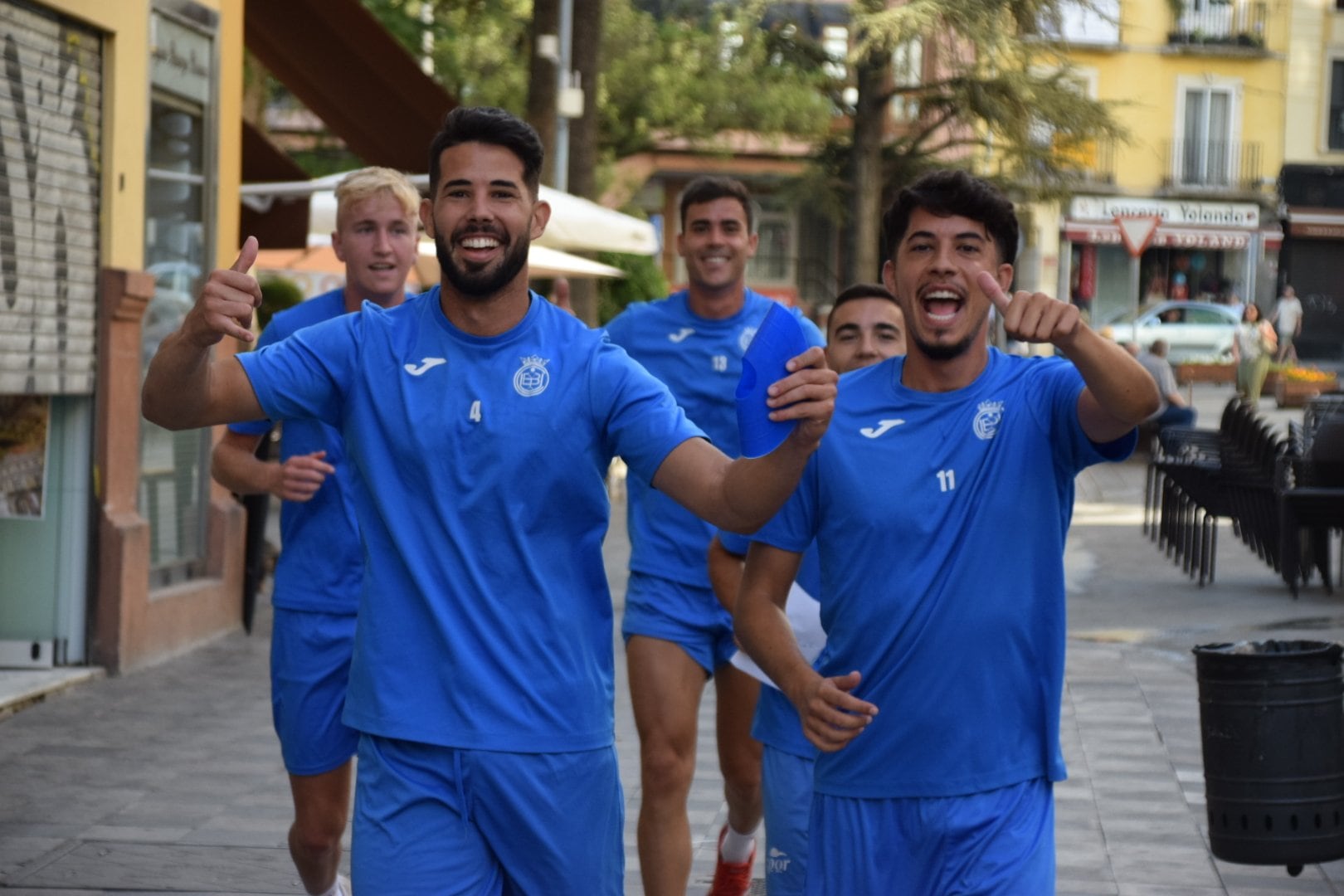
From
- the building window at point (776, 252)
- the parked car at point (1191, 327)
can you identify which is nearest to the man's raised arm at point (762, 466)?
the parked car at point (1191, 327)

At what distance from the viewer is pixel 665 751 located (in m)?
6.20

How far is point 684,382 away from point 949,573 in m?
3.05

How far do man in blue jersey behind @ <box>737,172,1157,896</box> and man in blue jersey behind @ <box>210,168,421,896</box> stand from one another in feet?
6.53

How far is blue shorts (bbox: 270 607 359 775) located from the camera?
5.75 m

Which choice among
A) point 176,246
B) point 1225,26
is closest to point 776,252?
point 1225,26

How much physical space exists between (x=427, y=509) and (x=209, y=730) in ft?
19.3

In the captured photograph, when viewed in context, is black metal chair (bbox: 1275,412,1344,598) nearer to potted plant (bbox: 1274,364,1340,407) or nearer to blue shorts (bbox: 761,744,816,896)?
blue shorts (bbox: 761,744,816,896)

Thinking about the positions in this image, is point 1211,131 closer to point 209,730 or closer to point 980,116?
point 980,116

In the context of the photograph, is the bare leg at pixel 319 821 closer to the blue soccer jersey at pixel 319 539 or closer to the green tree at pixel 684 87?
the blue soccer jersey at pixel 319 539

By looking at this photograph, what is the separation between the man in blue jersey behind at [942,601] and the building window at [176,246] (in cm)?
799

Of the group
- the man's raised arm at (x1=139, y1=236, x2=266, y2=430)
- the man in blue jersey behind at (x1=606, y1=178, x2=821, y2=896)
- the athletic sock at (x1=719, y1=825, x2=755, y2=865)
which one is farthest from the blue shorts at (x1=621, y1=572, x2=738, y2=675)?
the man's raised arm at (x1=139, y1=236, x2=266, y2=430)

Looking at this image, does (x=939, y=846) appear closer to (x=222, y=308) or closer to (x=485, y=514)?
(x=485, y=514)

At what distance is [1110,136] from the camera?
31.2m

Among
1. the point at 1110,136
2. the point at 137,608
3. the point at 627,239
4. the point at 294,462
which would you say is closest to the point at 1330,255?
the point at 1110,136
